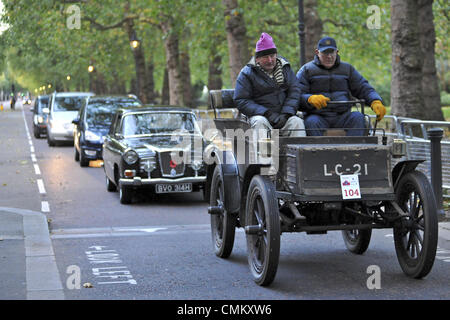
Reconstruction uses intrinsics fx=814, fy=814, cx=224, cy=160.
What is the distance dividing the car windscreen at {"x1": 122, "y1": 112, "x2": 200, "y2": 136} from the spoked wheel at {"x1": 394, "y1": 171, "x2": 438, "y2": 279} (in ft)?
25.7

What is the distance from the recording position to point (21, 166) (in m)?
20.7

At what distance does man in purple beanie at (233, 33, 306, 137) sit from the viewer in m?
7.90

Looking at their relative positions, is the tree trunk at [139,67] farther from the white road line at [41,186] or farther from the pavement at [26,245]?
the white road line at [41,186]

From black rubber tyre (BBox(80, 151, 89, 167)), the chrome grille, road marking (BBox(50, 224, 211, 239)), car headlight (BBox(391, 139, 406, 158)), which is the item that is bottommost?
road marking (BBox(50, 224, 211, 239))

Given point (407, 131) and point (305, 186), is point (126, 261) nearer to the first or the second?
point (305, 186)

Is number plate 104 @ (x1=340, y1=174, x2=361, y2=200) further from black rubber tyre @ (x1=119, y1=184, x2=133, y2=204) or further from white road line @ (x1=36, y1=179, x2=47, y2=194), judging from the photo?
white road line @ (x1=36, y1=179, x2=47, y2=194)

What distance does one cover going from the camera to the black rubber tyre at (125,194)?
1345 cm

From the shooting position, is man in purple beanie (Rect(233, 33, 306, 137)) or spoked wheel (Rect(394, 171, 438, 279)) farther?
man in purple beanie (Rect(233, 33, 306, 137))

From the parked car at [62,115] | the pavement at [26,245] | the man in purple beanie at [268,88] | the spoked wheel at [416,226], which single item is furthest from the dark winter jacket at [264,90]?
the parked car at [62,115]

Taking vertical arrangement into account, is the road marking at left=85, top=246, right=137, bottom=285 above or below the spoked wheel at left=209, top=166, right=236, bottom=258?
below

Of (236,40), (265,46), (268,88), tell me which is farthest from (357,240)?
(236,40)

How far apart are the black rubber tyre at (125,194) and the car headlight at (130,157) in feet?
1.42

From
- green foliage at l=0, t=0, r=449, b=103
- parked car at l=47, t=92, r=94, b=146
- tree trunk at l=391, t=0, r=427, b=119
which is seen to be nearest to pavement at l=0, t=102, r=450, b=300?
tree trunk at l=391, t=0, r=427, b=119

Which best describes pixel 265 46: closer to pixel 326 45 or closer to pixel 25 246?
pixel 326 45
